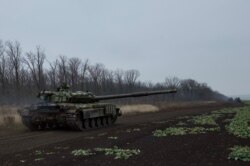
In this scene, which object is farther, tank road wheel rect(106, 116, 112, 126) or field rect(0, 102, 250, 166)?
tank road wheel rect(106, 116, 112, 126)

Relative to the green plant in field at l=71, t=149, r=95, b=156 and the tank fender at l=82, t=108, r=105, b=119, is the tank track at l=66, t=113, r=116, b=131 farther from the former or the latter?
the green plant in field at l=71, t=149, r=95, b=156

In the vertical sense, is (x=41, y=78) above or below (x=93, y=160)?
above

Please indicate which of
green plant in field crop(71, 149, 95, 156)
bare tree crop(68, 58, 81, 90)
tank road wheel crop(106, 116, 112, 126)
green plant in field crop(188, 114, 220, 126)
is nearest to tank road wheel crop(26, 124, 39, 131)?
tank road wheel crop(106, 116, 112, 126)

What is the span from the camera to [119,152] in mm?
14648

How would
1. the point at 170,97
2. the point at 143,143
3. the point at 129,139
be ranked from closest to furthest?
the point at 143,143
the point at 129,139
the point at 170,97

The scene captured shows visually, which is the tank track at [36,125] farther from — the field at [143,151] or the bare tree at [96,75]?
the bare tree at [96,75]

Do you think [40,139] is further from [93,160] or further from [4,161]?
[93,160]

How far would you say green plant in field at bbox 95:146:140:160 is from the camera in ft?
45.6

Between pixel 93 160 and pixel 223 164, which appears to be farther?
pixel 93 160

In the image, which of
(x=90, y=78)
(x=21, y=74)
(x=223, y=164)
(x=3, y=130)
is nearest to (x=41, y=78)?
(x=21, y=74)

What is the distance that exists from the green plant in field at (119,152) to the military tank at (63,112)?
397 inches

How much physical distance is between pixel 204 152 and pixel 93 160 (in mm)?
3100

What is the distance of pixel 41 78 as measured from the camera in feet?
217

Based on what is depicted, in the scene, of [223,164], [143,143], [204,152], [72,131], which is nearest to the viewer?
[223,164]
